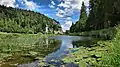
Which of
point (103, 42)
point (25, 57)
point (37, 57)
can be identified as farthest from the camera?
point (103, 42)

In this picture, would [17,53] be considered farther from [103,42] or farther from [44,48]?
[103,42]

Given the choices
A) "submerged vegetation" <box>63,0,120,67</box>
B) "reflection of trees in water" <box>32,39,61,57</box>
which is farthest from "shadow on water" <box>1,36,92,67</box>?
"submerged vegetation" <box>63,0,120,67</box>

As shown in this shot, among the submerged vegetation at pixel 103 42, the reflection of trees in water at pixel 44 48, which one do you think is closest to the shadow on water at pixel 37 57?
the reflection of trees in water at pixel 44 48

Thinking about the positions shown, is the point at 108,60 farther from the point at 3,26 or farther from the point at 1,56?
the point at 3,26

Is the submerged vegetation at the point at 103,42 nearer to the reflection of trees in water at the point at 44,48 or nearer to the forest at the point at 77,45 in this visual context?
the forest at the point at 77,45

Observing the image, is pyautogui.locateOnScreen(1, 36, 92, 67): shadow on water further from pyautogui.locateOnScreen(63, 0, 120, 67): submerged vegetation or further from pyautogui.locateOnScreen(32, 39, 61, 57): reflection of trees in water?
pyautogui.locateOnScreen(63, 0, 120, 67): submerged vegetation

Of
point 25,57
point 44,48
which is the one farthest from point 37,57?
point 44,48

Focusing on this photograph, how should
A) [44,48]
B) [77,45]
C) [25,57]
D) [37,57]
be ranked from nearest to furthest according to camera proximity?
[37,57]
[25,57]
[44,48]
[77,45]

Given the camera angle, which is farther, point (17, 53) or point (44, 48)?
point (44, 48)

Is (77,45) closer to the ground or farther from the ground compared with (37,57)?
closer to the ground

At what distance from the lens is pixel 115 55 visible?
841 centimetres

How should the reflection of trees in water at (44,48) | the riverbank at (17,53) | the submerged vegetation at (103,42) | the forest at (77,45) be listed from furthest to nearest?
the reflection of trees in water at (44,48) → the riverbank at (17,53) → the forest at (77,45) → the submerged vegetation at (103,42)

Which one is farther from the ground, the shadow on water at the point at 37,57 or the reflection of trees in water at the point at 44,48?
the shadow on water at the point at 37,57

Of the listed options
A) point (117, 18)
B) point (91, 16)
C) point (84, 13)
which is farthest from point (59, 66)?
point (84, 13)
